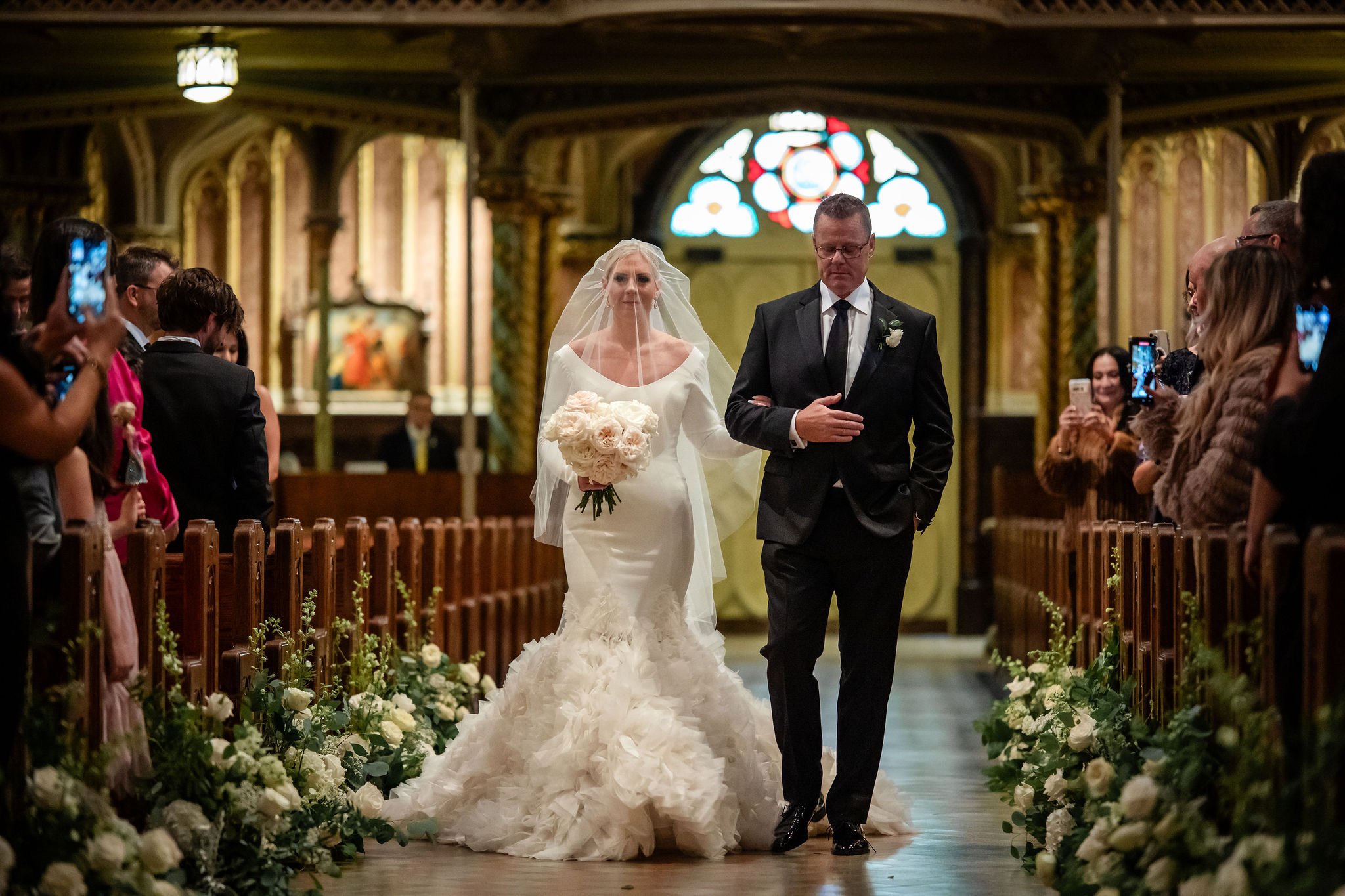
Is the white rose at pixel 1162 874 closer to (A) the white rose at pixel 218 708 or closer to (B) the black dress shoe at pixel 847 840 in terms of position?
(B) the black dress shoe at pixel 847 840

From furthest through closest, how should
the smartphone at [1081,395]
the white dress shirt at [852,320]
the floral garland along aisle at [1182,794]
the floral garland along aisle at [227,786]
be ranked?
1. the smartphone at [1081,395]
2. the white dress shirt at [852,320]
3. the floral garland along aisle at [227,786]
4. the floral garland along aisle at [1182,794]

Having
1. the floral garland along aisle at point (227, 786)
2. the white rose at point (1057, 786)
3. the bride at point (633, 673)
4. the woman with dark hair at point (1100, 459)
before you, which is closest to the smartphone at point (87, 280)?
the floral garland along aisle at point (227, 786)

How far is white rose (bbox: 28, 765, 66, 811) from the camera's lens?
3.58m

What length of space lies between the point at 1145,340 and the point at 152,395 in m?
3.11

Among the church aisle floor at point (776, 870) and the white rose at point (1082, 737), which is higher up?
the white rose at point (1082, 737)

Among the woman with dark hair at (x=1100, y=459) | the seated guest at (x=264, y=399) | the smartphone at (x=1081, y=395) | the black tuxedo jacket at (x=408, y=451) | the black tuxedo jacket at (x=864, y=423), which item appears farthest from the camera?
the black tuxedo jacket at (x=408, y=451)

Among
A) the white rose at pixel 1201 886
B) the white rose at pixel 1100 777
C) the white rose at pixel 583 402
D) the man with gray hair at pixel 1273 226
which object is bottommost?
the white rose at pixel 1201 886

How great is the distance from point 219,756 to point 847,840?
1.96 m

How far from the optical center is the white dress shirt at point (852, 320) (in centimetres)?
538

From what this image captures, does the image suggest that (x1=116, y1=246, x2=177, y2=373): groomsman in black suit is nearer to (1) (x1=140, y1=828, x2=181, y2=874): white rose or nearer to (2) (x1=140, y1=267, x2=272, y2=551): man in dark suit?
(2) (x1=140, y1=267, x2=272, y2=551): man in dark suit

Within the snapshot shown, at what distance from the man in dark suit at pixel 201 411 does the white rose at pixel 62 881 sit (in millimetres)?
2185

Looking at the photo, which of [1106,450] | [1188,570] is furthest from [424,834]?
[1106,450]

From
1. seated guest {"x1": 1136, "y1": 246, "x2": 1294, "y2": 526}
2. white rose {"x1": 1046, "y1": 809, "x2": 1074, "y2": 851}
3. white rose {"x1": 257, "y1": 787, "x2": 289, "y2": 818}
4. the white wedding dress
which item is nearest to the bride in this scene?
the white wedding dress

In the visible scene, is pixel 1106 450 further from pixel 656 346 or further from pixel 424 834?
pixel 424 834
